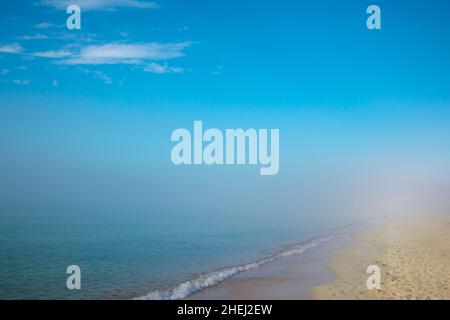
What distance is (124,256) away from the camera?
22016 mm

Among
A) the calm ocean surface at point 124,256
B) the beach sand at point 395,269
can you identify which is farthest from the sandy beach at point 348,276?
the calm ocean surface at point 124,256

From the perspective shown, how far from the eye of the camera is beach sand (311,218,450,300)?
12.1m

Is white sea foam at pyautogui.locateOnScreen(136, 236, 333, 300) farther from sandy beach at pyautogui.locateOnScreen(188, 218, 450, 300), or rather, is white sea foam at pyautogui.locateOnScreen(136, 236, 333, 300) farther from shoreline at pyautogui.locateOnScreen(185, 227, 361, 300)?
sandy beach at pyautogui.locateOnScreen(188, 218, 450, 300)

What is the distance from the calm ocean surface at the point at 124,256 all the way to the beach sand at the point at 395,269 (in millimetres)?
3603

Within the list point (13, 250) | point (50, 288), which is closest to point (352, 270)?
point (50, 288)

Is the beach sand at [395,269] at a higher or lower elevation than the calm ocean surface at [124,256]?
higher

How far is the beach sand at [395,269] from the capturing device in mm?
12141

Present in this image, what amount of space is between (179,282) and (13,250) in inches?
552

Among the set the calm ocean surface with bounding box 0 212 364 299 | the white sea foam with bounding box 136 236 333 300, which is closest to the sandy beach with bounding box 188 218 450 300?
the white sea foam with bounding box 136 236 333 300

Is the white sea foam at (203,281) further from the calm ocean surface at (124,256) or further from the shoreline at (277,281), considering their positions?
the shoreline at (277,281)

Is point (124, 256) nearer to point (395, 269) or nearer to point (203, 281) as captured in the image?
point (203, 281)

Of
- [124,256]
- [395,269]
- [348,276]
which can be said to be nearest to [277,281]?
[348,276]

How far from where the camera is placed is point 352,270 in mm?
15898

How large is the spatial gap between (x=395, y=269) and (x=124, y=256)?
13.2 m
